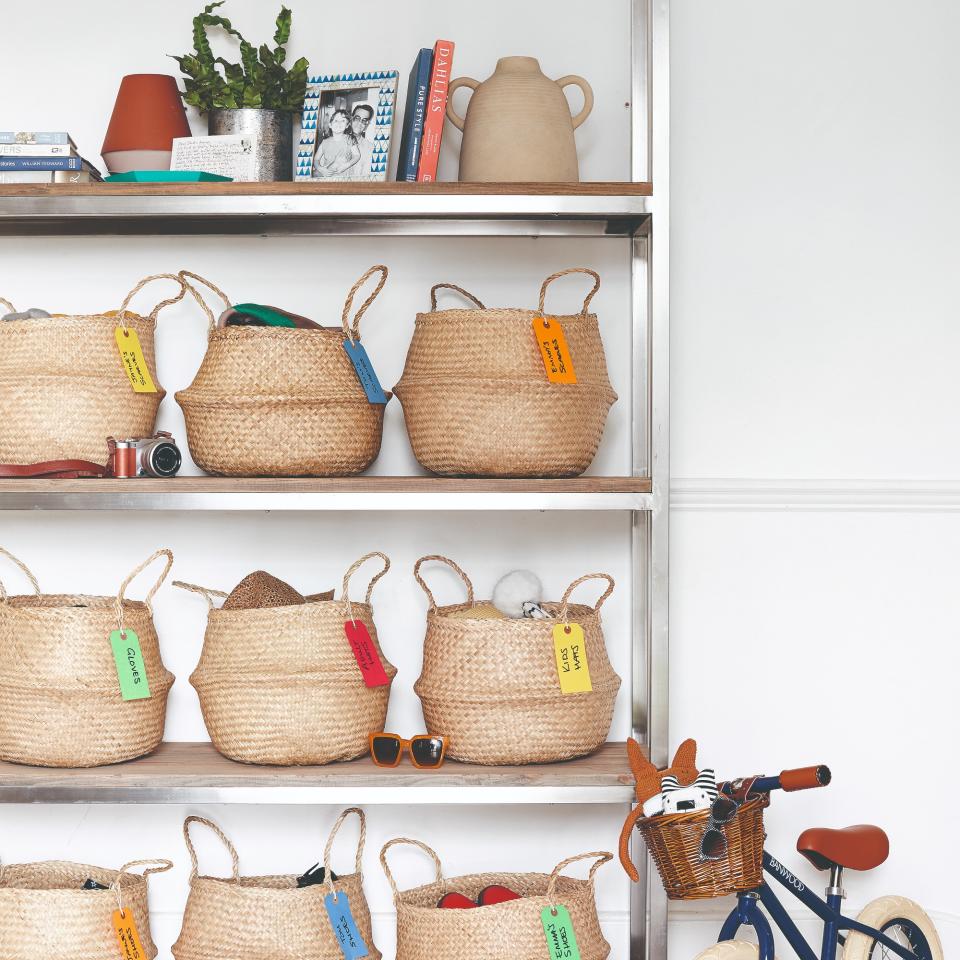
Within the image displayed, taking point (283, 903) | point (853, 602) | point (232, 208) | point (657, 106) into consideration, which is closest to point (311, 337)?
point (232, 208)

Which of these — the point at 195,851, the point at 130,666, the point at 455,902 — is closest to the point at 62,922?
the point at 195,851

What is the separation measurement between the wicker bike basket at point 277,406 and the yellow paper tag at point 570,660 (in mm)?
448

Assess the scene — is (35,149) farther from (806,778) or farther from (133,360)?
(806,778)

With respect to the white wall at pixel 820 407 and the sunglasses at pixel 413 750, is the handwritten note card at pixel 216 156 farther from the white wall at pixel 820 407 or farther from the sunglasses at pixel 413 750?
the sunglasses at pixel 413 750

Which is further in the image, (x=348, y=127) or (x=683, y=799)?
(x=348, y=127)

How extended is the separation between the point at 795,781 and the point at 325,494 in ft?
2.72

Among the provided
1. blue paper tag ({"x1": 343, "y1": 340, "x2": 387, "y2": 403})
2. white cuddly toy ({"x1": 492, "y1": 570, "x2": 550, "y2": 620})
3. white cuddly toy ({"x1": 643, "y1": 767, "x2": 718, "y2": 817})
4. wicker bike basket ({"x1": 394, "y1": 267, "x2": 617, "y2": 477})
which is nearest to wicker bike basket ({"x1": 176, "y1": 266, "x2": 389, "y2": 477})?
blue paper tag ({"x1": 343, "y1": 340, "x2": 387, "y2": 403})

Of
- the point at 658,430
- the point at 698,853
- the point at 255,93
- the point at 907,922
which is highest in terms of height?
the point at 255,93

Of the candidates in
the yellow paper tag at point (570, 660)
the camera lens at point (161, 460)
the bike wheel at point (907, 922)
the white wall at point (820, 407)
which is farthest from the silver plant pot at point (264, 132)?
the bike wheel at point (907, 922)

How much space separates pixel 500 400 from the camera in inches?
70.0

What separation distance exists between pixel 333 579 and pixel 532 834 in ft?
2.03

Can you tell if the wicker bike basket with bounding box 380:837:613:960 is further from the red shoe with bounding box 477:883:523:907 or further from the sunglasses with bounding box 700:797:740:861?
the sunglasses with bounding box 700:797:740:861

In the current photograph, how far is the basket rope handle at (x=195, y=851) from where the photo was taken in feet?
6.47

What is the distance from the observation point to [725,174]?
2127mm
